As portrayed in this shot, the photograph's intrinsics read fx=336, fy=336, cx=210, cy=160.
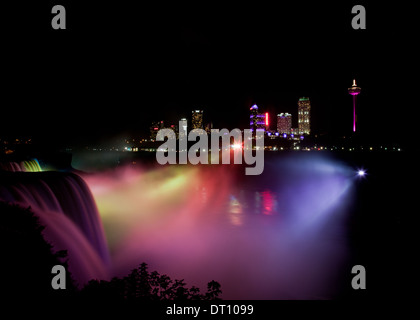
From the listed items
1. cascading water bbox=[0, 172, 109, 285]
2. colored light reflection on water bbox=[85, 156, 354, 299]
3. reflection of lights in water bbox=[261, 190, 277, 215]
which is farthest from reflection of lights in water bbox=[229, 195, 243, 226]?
cascading water bbox=[0, 172, 109, 285]

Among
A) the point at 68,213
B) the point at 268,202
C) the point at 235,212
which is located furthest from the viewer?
the point at 268,202

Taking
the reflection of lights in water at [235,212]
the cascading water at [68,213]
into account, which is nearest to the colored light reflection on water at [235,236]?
the reflection of lights in water at [235,212]

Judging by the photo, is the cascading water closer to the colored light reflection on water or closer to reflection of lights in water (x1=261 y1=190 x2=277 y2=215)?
the colored light reflection on water

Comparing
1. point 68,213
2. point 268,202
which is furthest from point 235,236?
point 268,202

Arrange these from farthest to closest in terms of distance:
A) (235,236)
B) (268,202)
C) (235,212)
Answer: (268,202) < (235,212) < (235,236)

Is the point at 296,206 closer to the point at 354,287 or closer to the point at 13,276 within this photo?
the point at 354,287

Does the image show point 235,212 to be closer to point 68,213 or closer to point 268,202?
point 268,202
